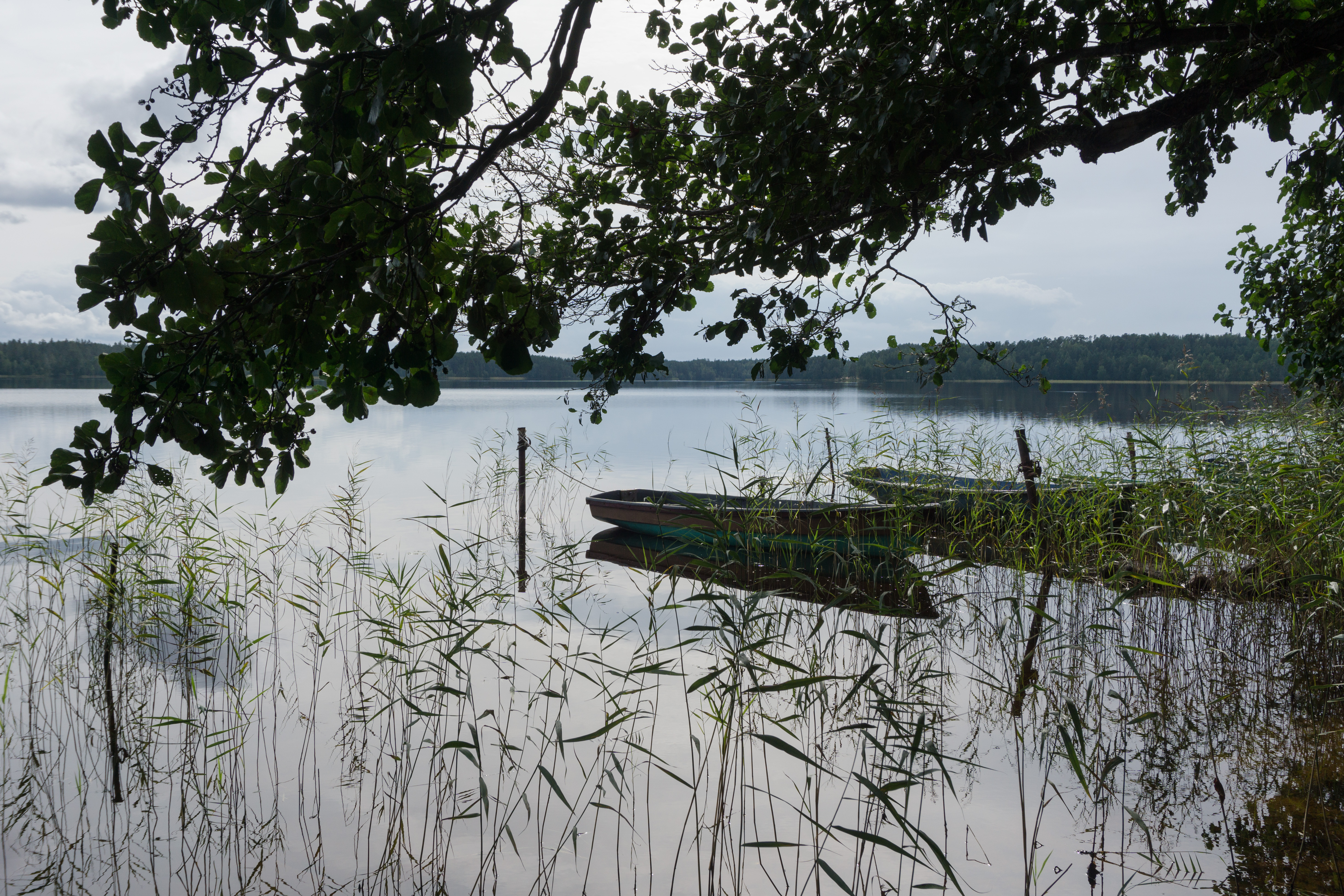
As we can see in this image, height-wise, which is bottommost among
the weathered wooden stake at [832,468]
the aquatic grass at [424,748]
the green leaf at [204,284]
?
the aquatic grass at [424,748]

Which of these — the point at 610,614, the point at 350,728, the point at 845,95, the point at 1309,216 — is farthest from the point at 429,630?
the point at 1309,216

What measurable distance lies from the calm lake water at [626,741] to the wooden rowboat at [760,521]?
298 mm

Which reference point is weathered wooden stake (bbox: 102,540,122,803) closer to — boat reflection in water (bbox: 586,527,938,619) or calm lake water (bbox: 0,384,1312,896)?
calm lake water (bbox: 0,384,1312,896)

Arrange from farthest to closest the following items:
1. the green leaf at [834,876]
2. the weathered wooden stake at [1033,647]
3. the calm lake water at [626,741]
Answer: the weathered wooden stake at [1033,647]
the calm lake water at [626,741]
the green leaf at [834,876]

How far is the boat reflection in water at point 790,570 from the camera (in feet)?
12.7

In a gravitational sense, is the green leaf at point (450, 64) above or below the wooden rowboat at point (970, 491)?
above

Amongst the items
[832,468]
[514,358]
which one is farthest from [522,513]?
[514,358]

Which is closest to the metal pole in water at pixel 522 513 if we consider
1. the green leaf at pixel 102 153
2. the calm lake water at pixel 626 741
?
the calm lake water at pixel 626 741

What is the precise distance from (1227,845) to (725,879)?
2323 mm

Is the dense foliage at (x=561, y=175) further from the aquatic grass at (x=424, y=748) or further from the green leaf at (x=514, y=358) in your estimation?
the aquatic grass at (x=424, y=748)

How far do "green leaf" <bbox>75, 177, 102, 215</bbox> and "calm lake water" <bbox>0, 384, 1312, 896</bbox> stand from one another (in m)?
1.87

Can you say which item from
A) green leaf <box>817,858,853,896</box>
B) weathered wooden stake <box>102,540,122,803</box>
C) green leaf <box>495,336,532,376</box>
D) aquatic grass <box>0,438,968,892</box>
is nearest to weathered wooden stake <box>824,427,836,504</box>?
aquatic grass <box>0,438,968,892</box>

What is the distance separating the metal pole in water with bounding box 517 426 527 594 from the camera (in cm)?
933

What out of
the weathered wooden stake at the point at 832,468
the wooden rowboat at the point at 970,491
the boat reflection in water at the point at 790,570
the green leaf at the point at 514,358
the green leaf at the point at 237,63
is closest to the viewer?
the green leaf at the point at 237,63
